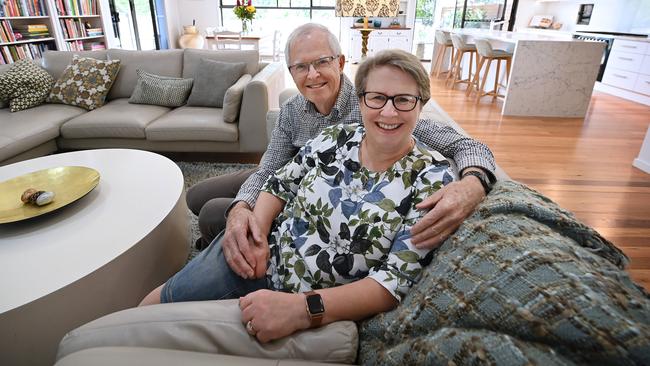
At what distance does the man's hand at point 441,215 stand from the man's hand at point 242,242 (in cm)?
49

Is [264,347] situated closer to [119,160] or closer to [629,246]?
[119,160]

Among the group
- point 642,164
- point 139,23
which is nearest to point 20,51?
point 139,23

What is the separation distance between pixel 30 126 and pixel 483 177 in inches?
124

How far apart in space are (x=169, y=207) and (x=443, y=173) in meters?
1.20

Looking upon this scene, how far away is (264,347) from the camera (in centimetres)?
79

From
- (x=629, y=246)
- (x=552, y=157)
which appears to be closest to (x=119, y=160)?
(x=629, y=246)

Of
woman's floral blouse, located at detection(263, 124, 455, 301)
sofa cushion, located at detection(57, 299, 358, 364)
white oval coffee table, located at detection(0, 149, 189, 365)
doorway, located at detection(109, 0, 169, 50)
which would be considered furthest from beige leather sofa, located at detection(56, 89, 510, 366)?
doorway, located at detection(109, 0, 169, 50)

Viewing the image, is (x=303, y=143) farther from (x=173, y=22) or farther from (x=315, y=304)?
(x=173, y=22)

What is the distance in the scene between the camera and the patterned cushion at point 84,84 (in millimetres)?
3170

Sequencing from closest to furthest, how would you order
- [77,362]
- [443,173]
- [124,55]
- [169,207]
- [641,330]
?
[641,330]
[77,362]
[443,173]
[169,207]
[124,55]

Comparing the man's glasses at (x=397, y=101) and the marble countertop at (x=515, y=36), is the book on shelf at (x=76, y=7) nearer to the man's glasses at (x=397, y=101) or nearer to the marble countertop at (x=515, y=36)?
the man's glasses at (x=397, y=101)

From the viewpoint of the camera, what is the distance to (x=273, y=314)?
0.80 metres

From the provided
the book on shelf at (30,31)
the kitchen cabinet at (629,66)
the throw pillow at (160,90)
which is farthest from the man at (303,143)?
the kitchen cabinet at (629,66)

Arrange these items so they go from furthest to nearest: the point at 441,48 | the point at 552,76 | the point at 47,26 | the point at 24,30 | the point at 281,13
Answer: the point at 281,13, the point at 441,48, the point at 47,26, the point at 552,76, the point at 24,30
